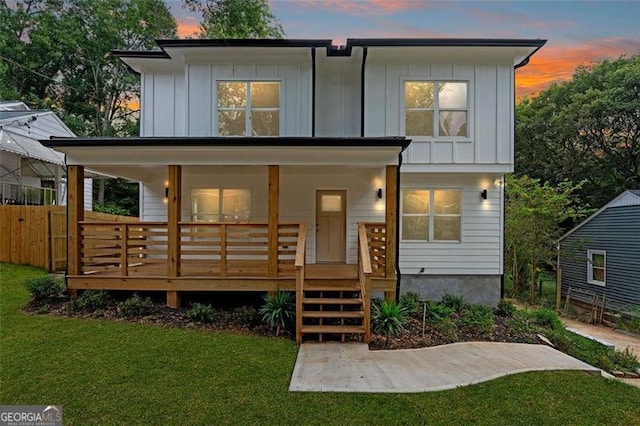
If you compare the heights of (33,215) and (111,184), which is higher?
(111,184)

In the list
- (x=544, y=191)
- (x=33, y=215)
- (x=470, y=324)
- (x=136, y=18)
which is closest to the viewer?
(x=470, y=324)

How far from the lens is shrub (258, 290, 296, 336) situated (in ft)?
20.4

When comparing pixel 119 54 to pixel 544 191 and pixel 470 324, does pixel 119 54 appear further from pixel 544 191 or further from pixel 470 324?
pixel 544 191

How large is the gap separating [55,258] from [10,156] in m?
5.42

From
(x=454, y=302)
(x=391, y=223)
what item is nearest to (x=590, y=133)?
(x=454, y=302)

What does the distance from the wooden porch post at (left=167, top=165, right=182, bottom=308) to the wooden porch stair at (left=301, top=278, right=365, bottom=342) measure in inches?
105

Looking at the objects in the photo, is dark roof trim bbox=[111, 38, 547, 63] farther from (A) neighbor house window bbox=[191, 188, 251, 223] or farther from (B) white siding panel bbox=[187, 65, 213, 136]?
(A) neighbor house window bbox=[191, 188, 251, 223]

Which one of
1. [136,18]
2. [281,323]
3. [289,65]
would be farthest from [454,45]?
[136,18]

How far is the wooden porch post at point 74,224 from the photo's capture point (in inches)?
280

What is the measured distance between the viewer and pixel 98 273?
745cm

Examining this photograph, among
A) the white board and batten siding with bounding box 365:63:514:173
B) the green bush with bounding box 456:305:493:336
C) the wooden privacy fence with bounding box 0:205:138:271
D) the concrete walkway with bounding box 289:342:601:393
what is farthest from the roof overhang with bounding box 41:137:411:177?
the wooden privacy fence with bounding box 0:205:138:271

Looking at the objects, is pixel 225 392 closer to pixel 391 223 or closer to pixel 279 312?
pixel 279 312

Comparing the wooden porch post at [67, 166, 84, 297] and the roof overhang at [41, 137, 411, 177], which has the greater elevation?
the roof overhang at [41, 137, 411, 177]

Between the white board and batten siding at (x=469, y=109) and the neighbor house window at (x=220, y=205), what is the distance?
3867mm
